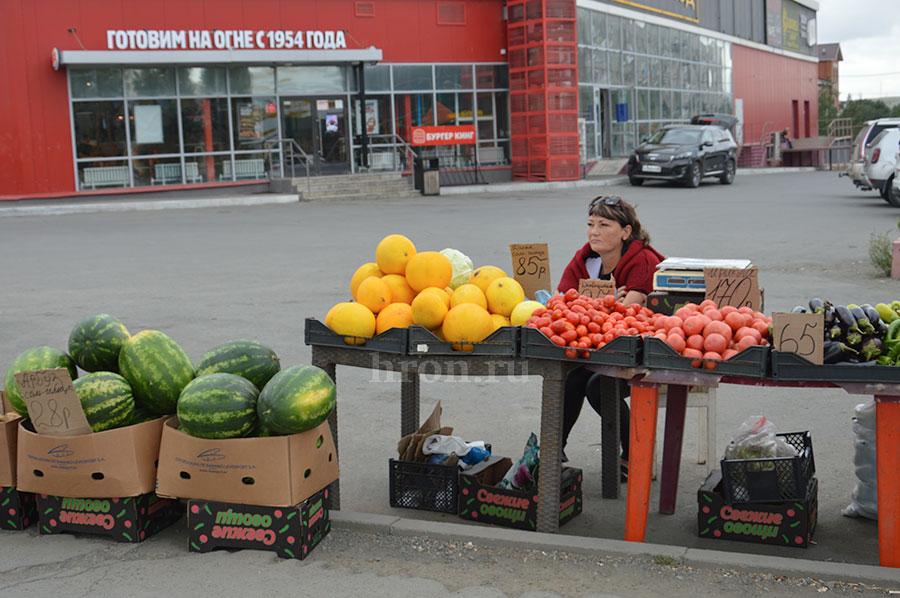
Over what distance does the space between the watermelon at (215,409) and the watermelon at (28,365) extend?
85 cm

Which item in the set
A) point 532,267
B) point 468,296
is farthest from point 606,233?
point 468,296

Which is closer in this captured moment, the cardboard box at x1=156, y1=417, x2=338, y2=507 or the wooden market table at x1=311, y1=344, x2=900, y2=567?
the wooden market table at x1=311, y1=344, x2=900, y2=567

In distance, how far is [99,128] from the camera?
29.5m

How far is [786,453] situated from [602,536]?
96cm

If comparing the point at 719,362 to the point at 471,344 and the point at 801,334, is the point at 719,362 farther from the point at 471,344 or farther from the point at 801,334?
the point at 471,344

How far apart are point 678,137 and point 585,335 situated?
29528 mm

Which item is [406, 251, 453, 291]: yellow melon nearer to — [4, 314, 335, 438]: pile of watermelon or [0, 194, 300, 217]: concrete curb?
[4, 314, 335, 438]: pile of watermelon

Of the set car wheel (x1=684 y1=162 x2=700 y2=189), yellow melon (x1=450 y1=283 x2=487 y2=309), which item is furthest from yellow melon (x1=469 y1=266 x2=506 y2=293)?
car wheel (x1=684 y1=162 x2=700 y2=189)

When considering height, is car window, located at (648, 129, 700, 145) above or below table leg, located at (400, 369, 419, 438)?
above

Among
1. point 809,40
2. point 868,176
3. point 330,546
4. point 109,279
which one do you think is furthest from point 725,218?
point 809,40

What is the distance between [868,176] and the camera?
76.7ft

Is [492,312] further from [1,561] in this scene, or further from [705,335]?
[1,561]

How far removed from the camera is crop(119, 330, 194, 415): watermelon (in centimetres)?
466

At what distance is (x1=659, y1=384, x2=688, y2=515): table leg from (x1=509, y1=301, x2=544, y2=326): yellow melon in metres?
0.85
